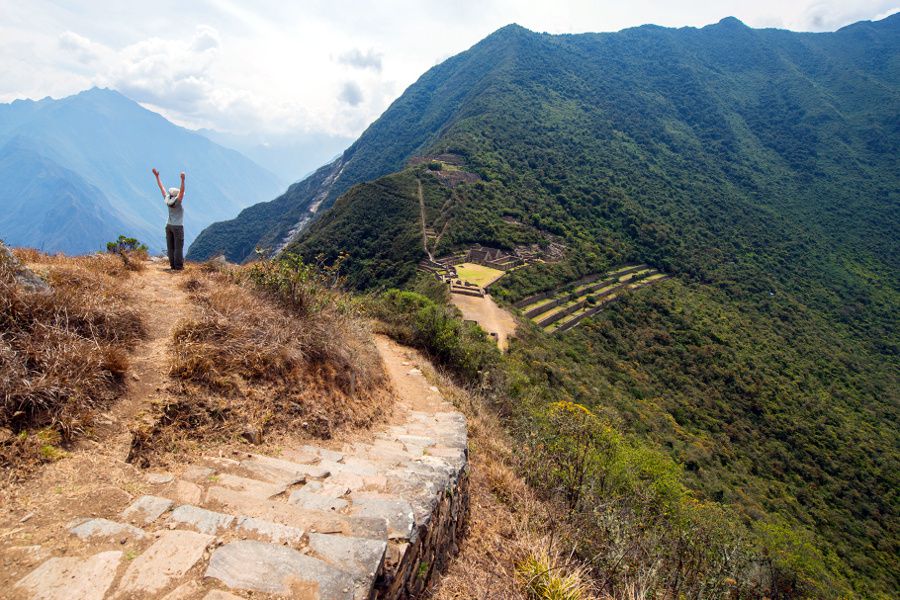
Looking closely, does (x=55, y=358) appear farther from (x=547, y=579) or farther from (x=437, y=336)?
(x=437, y=336)

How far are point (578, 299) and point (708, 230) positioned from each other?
46.6 metres

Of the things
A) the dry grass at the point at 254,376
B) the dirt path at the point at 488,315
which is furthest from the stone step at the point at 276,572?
the dirt path at the point at 488,315

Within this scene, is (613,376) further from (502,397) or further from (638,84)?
(638,84)

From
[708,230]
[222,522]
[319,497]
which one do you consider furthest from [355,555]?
[708,230]

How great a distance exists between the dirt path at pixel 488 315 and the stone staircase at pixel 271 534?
81.4 feet

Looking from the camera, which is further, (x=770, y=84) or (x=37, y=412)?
(x=770, y=84)

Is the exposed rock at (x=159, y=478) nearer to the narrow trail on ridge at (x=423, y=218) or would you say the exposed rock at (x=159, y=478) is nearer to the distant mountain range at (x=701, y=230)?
the distant mountain range at (x=701, y=230)

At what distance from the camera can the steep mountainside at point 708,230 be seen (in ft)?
98.2

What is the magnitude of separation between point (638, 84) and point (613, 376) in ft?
455

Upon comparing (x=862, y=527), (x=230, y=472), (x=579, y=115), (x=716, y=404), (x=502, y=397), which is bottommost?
(x=862, y=527)

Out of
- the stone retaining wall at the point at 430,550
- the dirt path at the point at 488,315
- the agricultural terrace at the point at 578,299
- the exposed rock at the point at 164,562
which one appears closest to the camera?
the exposed rock at the point at 164,562

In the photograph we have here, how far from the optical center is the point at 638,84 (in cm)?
13612

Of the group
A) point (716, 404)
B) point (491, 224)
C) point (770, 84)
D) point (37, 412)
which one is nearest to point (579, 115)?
point (491, 224)

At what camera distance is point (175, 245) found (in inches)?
296
